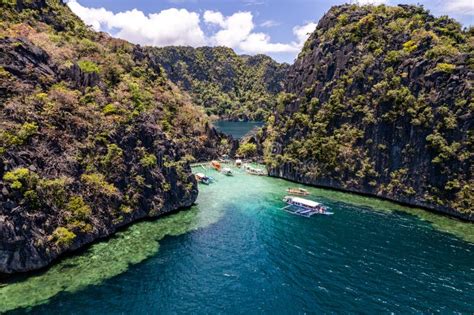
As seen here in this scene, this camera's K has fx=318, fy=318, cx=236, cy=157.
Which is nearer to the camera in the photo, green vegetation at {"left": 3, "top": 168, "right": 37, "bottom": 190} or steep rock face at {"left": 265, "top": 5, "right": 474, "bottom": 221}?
green vegetation at {"left": 3, "top": 168, "right": 37, "bottom": 190}

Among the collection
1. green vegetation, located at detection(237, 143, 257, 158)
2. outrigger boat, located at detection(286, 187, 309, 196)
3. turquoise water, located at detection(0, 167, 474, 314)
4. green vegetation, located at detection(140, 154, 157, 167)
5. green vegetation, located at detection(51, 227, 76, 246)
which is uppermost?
green vegetation, located at detection(237, 143, 257, 158)

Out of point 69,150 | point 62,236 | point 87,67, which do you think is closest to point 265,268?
point 62,236

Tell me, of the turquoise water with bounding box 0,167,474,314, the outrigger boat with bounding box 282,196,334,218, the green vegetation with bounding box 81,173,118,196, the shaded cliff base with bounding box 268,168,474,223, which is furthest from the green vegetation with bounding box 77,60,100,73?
the shaded cliff base with bounding box 268,168,474,223

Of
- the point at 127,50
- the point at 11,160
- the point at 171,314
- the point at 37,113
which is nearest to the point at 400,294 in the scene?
the point at 171,314

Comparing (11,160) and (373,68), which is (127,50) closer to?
Answer: (11,160)

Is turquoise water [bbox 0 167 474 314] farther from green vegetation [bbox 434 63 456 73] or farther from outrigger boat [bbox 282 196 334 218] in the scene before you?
green vegetation [bbox 434 63 456 73]

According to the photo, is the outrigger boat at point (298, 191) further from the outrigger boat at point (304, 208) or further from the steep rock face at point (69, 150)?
the steep rock face at point (69, 150)

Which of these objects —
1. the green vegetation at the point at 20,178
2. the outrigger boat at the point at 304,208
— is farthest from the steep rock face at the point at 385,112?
the green vegetation at the point at 20,178
